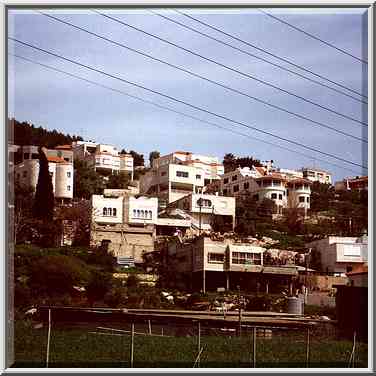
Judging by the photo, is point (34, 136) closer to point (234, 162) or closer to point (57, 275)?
point (57, 275)

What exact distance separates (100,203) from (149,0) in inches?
89.1

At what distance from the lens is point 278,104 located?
9.32 meters

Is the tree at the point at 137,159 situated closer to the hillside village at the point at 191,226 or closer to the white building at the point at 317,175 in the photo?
the hillside village at the point at 191,226

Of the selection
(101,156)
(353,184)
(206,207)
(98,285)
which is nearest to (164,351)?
(98,285)

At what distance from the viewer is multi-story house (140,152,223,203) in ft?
30.4

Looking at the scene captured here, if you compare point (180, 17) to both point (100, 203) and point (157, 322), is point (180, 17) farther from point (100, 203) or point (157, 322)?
point (157, 322)

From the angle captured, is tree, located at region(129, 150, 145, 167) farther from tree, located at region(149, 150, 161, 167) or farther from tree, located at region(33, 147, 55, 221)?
tree, located at region(33, 147, 55, 221)

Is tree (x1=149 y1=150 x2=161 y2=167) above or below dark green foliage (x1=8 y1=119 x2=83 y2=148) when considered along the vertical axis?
below

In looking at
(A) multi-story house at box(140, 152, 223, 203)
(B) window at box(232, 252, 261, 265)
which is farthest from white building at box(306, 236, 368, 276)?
(A) multi-story house at box(140, 152, 223, 203)

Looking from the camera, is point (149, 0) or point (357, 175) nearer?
point (149, 0)

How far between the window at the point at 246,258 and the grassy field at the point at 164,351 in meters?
0.85

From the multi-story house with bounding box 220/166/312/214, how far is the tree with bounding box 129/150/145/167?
0.91m

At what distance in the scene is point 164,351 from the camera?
29.0ft

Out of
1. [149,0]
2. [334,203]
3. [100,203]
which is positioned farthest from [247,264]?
[149,0]
